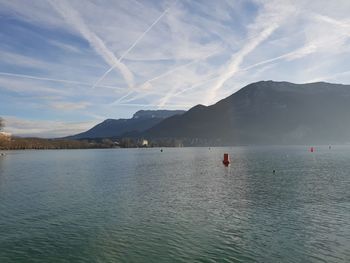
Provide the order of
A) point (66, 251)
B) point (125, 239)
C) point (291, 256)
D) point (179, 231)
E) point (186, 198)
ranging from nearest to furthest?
point (291, 256)
point (66, 251)
point (125, 239)
point (179, 231)
point (186, 198)

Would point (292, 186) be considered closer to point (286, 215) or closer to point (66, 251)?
point (286, 215)

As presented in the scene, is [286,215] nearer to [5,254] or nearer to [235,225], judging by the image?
[235,225]

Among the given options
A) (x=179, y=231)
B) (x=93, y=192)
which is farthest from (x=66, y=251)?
(x=93, y=192)

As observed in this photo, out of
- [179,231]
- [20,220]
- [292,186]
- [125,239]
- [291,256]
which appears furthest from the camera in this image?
[292,186]

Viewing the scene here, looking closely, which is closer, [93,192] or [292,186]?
[93,192]

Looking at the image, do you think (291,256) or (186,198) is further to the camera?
(186,198)

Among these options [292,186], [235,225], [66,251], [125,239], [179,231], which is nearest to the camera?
[66,251]

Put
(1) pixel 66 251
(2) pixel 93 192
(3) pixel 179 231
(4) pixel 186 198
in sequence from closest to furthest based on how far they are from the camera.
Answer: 1. (1) pixel 66 251
2. (3) pixel 179 231
3. (4) pixel 186 198
4. (2) pixel 93 192

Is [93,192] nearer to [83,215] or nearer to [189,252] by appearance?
[83,215]

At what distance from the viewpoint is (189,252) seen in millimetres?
31984

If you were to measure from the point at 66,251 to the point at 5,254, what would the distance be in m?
5.62

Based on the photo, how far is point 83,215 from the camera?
156 feet

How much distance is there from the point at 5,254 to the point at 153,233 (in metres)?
15.3

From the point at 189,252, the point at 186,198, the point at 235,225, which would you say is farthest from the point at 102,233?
the point at 186,198
